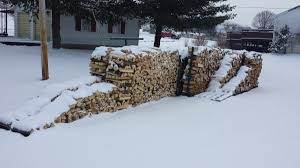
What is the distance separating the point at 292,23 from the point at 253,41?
14.2ft

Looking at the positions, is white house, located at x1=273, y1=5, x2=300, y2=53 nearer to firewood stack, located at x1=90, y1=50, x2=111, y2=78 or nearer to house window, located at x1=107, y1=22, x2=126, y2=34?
house window, located at x1=107, y1=22, x2=126, y2=34

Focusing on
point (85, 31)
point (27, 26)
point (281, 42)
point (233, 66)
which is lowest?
point (233, 66)

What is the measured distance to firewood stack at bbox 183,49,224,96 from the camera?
42.4 ft

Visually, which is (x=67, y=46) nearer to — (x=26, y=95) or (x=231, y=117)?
(x=26, y=95)

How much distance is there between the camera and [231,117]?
10055 mm

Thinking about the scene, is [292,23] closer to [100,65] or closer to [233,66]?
[233,66]

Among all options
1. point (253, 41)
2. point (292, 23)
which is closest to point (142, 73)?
point (292, 23)

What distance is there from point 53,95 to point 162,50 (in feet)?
14.5

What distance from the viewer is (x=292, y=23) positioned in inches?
1524

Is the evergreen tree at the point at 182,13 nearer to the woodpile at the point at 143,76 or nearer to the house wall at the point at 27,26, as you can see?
the woodpile at the point at 143,76

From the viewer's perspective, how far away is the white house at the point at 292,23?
37.4 meters

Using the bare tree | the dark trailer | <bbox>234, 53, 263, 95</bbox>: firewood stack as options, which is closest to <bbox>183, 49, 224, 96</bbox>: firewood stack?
<bbox>234, 53, 263, 95</bbox>: firewood stack

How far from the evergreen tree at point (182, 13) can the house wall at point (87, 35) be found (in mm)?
5373

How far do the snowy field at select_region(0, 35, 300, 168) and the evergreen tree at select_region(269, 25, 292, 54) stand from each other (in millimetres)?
24588
